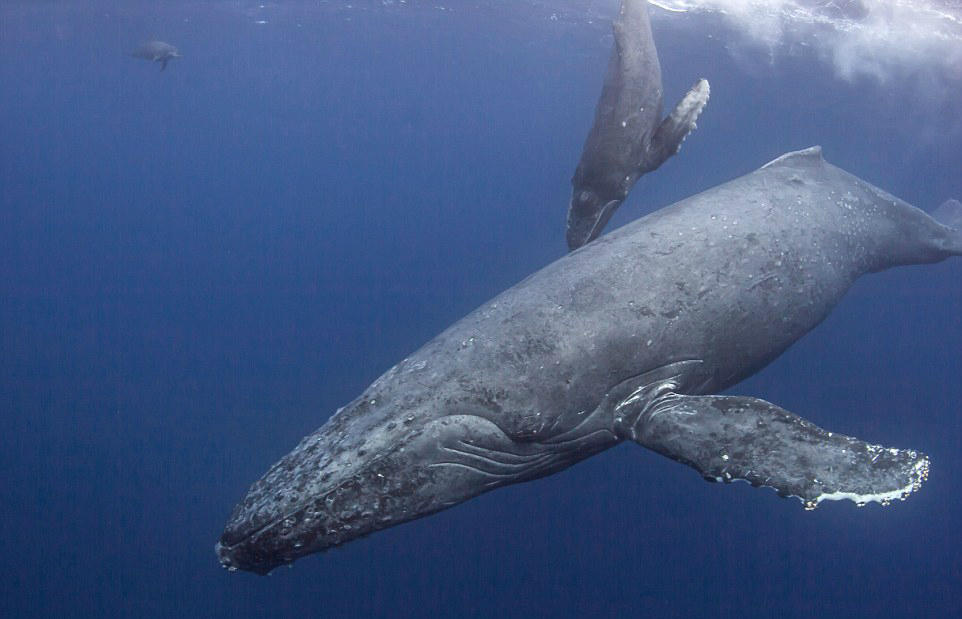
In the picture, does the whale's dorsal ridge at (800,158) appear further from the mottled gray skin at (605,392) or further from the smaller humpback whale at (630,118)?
the smaller humpback whale at (630,118)

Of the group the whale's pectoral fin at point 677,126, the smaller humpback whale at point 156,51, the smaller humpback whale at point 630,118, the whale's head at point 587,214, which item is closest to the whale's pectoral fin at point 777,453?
the whale's head at point 587,214

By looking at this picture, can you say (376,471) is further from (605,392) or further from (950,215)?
(950,215)

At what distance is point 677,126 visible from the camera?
713 cm

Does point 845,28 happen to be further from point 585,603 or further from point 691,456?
point 691,456

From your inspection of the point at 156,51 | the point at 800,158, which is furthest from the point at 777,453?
the point at 156,51

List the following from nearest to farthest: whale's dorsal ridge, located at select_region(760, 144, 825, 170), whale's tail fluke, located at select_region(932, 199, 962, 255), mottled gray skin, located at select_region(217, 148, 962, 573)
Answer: mottled gray skin, located at select_region(217, 148, 962, 573) → whale's dorsal ridge, located at select_region(760, 144, 825, 170) → whale's tail fluke, located at select_region(932, 199, 962, 255)

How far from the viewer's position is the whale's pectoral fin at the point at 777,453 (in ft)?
15.1

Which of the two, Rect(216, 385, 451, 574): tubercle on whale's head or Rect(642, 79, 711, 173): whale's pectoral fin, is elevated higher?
Rect(642, 79, 711, 173): whale's pectoral fin

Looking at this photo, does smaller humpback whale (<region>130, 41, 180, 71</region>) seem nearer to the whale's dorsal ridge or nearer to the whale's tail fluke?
the whale's dorsal ridge

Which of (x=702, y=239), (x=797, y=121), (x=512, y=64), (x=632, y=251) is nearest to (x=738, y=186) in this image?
(x=702, y=239)

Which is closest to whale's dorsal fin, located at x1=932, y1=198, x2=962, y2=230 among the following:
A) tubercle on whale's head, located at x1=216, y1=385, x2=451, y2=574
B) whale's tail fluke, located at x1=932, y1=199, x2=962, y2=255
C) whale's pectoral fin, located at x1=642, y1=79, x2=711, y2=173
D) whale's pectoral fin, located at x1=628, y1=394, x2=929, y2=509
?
whale's tail fluke, located at x1=932, y1=199, x2=962, y2=255

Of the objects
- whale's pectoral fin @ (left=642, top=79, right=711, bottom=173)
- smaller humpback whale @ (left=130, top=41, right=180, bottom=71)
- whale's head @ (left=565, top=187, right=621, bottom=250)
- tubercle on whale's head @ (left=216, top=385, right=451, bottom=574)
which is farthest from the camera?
smaller humpback whale @ (left=130, top=41, right=180, bottom=71)

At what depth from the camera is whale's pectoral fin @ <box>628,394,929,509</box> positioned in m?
4.62

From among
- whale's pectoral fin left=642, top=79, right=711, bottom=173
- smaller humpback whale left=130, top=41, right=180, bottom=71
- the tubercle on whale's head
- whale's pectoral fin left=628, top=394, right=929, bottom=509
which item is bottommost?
smaller humpback whale left=130, top=41, right=180, bottom=71
